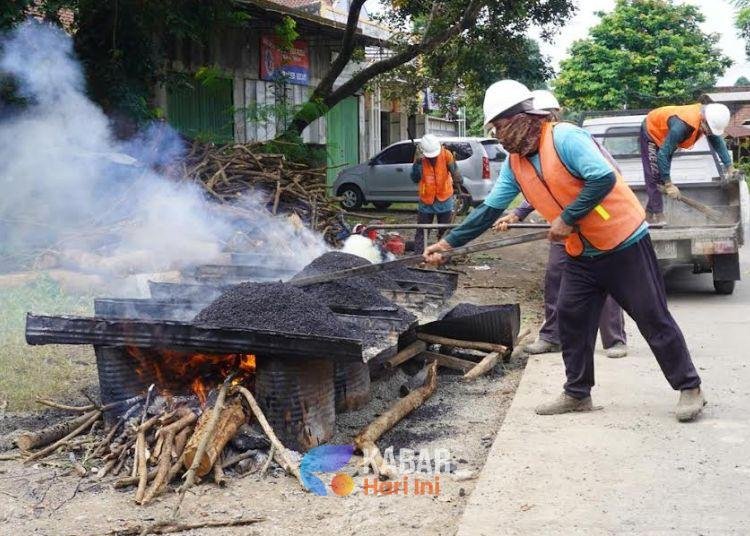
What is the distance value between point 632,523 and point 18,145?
8.78m

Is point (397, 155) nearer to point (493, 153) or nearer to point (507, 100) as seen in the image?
point (493, 153)

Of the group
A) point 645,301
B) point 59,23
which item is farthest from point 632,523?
point 59,23

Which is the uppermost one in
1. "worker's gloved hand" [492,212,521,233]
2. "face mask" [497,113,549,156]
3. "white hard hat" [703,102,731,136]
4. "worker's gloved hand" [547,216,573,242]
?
"white hard hat" [703,102,731,136]

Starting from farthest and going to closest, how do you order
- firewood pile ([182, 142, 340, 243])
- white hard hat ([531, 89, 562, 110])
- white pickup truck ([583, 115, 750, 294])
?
firewood pile ([182, 142, 340, 243]) < white pickup truck ([583, 115, 750, 294]) < white hard hat ([531, 89, 562, 110])

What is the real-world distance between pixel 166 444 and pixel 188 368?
825 mm

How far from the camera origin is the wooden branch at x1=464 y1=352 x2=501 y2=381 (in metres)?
6.25

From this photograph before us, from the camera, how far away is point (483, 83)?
1830 cm

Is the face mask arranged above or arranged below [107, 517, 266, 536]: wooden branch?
above

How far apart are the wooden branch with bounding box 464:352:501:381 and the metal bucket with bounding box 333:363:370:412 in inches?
38.1

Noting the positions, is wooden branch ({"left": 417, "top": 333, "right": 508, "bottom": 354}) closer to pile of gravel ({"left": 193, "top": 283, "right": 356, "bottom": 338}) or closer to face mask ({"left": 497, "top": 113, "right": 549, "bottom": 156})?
pile of gravel ({"left": 193, "top": 283, "right": 356, "bottom": 338})

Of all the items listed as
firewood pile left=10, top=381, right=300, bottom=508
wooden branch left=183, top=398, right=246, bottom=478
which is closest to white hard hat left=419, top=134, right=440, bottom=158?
firewood pile left=10, top=381, right=300, bottom=508

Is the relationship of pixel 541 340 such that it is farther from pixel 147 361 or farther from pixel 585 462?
pixel 147 361

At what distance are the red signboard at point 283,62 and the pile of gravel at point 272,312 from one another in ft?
42.6

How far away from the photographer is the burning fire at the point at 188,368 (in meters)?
4.87
